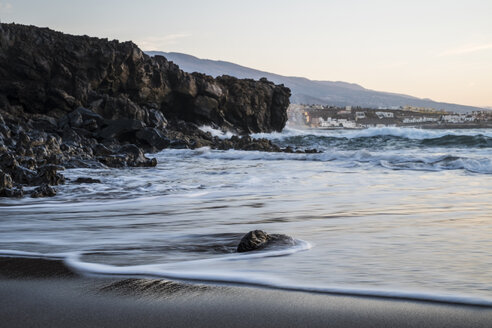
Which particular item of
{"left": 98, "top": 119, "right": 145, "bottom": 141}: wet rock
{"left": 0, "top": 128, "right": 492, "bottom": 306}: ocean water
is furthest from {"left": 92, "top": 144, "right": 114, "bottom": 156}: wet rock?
{"left": 0, "top": 128, "right": 492, "bottom": 306}: ocean water

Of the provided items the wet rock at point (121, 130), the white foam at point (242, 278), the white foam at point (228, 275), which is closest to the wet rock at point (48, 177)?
the white foam at point (228, 275)

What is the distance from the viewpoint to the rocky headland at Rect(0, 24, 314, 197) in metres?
15.7

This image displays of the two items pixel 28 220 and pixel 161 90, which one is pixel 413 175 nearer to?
pixel 28 220

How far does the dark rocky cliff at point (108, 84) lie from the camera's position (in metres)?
26.7

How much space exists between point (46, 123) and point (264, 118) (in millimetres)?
24000

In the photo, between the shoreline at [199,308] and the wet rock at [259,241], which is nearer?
the shoreline at [199,308]

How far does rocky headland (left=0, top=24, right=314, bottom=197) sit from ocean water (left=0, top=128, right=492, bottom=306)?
15.5 feet

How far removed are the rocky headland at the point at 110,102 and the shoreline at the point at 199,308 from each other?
27.2 feet

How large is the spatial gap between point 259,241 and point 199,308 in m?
1.17

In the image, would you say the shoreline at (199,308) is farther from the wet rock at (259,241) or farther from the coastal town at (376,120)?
the coastal town at (376,120)

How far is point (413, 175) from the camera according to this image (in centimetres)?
1018

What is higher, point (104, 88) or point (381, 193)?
point (104, 88)

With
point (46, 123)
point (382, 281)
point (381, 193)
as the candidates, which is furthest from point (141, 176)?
point (46, 123)

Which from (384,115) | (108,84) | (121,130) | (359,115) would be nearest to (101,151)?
(121,130)
